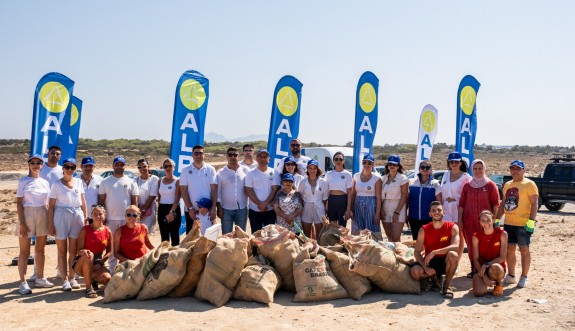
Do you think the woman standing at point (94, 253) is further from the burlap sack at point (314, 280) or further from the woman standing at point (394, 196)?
the woman standing at point (394, 196)

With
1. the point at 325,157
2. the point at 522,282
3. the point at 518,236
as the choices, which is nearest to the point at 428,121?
the point at 518,236

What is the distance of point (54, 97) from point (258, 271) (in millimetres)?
5140

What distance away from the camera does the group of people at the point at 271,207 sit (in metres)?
6.82

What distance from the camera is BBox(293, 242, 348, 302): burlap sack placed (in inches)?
252

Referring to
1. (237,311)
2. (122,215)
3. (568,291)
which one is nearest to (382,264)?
(237,311)

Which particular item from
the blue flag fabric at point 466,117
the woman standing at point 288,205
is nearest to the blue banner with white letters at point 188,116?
the woman standing at point 288,205

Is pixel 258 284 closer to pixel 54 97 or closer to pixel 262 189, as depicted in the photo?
pixel 262 189

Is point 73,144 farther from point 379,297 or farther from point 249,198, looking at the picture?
point 379,297

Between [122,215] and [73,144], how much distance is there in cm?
302

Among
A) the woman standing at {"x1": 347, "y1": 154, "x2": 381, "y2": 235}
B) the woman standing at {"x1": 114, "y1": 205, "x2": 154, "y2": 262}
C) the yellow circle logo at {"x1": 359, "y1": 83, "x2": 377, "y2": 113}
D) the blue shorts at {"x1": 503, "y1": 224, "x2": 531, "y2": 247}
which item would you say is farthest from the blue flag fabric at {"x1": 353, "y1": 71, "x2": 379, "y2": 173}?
the woman standing at {"x1": 114, "y1": 205, "x2": 154, "y2": 262}

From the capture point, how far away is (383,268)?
6.62 m

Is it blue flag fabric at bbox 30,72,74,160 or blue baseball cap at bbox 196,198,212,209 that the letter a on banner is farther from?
blue flag fabric at bbox 30,72,74,160

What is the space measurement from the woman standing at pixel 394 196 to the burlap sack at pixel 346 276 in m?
1.39

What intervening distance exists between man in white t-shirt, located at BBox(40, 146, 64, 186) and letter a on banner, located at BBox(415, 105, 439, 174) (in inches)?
291
